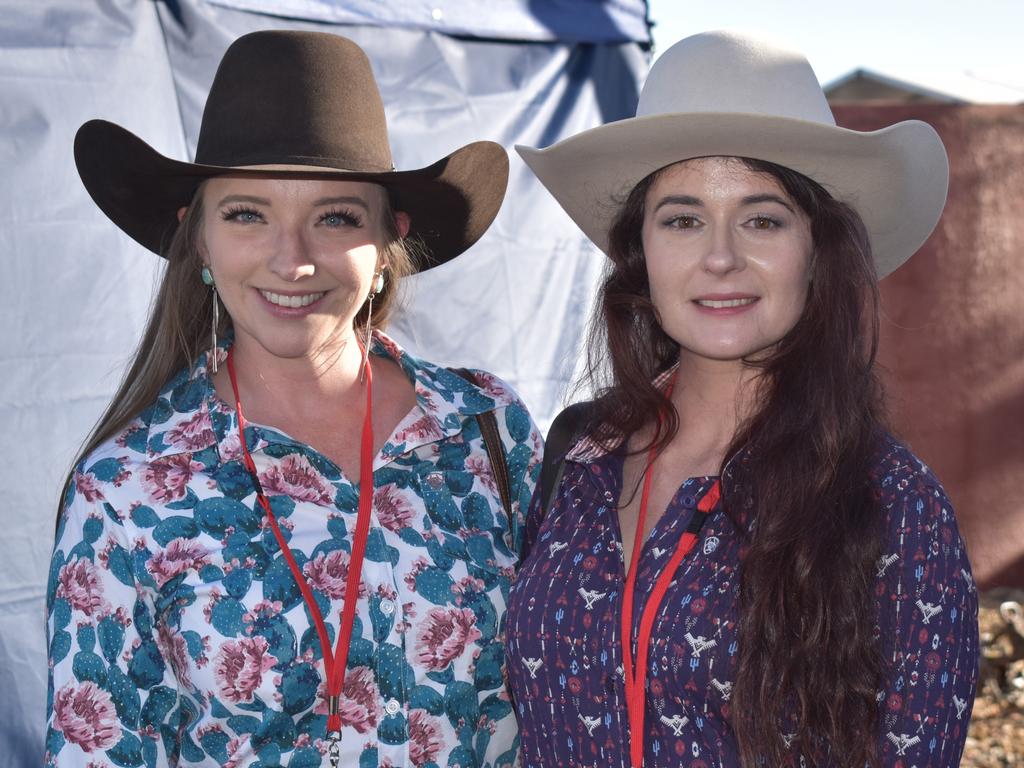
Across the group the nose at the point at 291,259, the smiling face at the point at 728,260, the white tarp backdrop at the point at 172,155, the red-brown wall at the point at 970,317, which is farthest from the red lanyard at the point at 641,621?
the red-brown wall at the point at 970,317

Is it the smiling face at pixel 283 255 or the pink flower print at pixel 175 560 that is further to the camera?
the smiling face at pixel 283 255

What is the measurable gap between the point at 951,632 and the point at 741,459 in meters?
0.49

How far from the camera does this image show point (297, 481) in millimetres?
2301

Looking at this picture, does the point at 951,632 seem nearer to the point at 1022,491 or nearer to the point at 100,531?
the point at 100,531

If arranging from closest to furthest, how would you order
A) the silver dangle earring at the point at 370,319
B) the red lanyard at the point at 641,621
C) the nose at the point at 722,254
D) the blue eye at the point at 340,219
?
the red lanyard at the point at 641,621 < the nose at the point at 722,254 < the blue eye at the point at 340,219 < the silver dangle earring at the point at 370,319

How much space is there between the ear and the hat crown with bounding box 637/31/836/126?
59 cm

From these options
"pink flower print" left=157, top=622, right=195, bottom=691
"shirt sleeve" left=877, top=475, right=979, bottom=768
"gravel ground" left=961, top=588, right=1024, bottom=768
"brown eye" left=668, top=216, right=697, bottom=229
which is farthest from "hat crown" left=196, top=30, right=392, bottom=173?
"gravel ground" left=961, top=588, right=1024, bottom=768

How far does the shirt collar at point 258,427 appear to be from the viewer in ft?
7.41

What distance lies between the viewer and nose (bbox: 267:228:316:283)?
225cm

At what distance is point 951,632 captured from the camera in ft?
6.06

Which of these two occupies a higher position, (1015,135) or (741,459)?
(1015,135)

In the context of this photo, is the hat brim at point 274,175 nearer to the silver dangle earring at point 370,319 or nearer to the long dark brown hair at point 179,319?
the long dark brown hair at point 179,319

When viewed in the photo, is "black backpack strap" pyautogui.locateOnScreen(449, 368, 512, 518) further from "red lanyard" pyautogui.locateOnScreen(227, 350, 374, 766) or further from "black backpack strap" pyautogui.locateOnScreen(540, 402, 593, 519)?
"red lanyard" pyautogui.locateOnScreen(227, 350, 374, 766)

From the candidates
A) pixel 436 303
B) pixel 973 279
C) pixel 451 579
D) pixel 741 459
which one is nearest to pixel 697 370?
pixel 741 459
